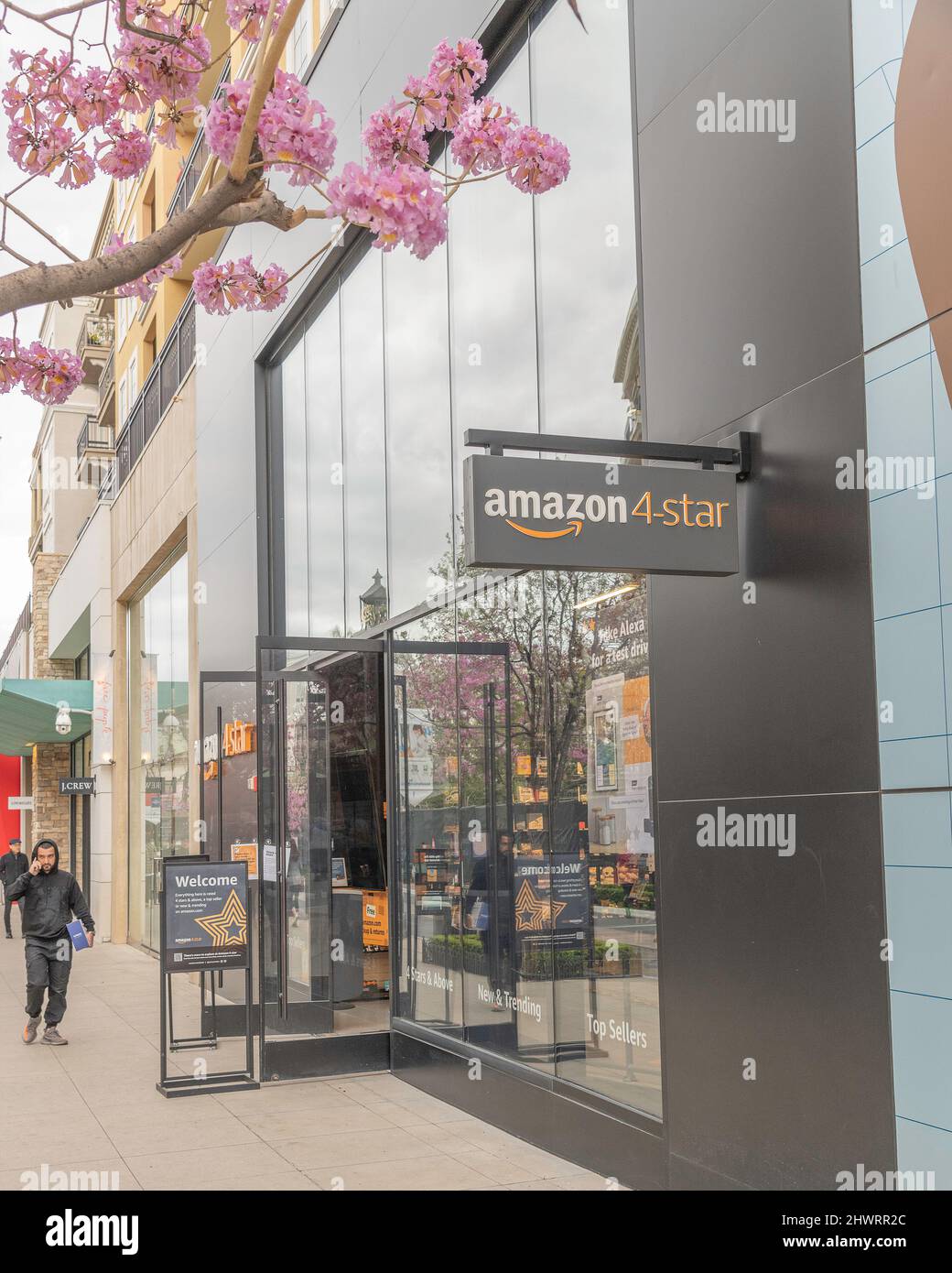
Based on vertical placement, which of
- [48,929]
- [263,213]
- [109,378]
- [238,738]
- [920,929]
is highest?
[109,378]

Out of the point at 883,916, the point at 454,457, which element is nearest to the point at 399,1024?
the point at 454,457

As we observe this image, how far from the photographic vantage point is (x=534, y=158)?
15.4 feet

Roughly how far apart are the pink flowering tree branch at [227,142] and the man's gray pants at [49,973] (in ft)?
27.2

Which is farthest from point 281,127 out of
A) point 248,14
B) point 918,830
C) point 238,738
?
point 238,738

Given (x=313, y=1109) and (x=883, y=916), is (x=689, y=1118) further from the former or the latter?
(x=313, y=1109)

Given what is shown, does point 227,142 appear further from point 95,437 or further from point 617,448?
point 95,437

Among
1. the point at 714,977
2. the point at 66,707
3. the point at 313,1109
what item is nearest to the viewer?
the point at 714,977

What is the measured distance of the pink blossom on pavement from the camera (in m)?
4.66

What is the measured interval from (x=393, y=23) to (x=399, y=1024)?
804cm

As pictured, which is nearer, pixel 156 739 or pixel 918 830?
pixel 918 830

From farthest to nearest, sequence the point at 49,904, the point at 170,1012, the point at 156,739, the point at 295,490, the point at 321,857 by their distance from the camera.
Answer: the point at 156,739, the point at 295,490, the point at 49,904, the point at 321,857, the point at 170,1012

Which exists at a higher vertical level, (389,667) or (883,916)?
(389,667)

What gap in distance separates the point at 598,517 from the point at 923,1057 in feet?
7.88

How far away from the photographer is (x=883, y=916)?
5203 mm
